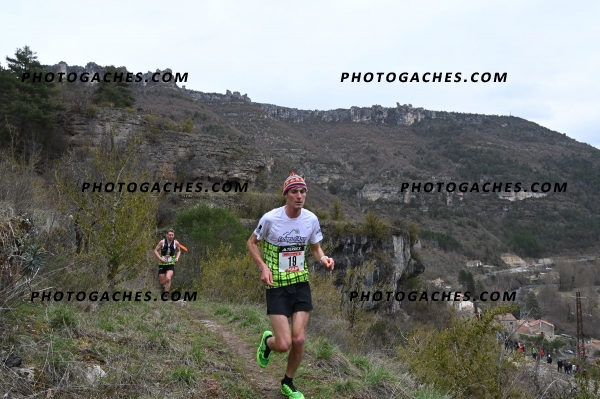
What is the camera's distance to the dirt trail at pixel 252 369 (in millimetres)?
3898

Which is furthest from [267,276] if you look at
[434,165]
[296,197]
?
[434,165]

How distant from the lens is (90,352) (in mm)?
3578

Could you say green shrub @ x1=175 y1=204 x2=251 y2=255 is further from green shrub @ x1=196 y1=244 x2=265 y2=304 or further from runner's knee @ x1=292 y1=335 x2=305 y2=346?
runner's knee @ x1=292 y1=335 x2=305 y2=346

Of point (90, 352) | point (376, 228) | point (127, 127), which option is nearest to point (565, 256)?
point (376, 228)

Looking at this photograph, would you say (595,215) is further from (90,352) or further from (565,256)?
(90,352)

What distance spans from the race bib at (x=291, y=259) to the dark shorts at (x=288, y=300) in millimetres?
151

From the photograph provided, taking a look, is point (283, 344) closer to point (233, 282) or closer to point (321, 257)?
point (321, 257)

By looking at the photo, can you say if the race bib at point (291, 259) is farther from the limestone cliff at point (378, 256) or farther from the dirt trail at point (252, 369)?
the limestone cliff at point (378, 256)

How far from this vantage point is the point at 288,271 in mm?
3730

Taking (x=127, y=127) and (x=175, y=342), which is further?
A: (x=127, y=127)

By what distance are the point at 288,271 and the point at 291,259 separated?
0.12m

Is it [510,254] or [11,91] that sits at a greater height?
[11,91]

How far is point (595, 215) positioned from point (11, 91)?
102332 millimetres

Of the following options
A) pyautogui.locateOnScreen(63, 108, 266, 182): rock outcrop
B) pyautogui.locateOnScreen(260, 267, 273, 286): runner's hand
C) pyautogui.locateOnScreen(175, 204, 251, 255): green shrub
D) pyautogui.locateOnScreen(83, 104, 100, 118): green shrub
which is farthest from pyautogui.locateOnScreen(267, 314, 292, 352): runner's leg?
pyautogui.locateOnScreen(83, 104, 100, 118): green shrub
